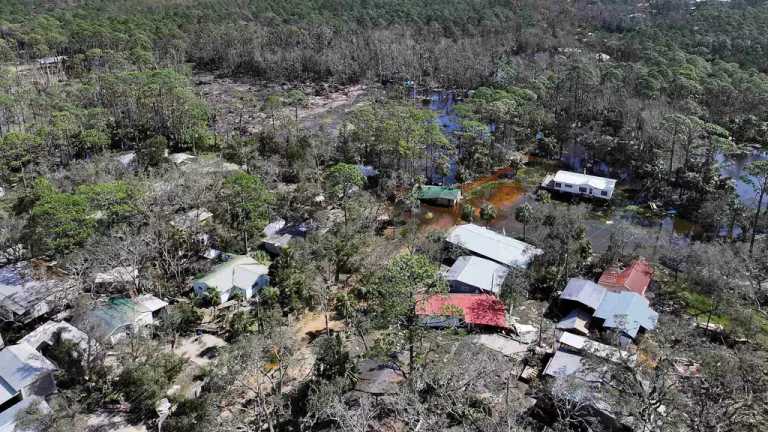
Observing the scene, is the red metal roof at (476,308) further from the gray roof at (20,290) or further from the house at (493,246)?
the gray roof at (20,290)

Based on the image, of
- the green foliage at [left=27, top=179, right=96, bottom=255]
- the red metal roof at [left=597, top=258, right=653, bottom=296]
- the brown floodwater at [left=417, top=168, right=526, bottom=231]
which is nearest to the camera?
the green foliage at [left=27, top=179, right=96, bottom=255]

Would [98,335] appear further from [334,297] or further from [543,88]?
[543,88]

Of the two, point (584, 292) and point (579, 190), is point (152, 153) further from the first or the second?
point (584, 292)

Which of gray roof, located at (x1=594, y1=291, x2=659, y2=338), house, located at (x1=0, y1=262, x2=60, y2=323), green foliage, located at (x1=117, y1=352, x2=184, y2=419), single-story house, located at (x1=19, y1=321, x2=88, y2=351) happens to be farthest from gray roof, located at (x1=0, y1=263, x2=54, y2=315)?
gray roof, located at (x1=594, y1=291, x2=659, y2=338)

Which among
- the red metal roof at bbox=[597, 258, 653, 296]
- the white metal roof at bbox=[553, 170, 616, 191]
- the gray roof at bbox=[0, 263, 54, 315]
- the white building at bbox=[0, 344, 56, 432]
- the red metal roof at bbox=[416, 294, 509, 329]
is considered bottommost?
the white metal roof at bbox=[553, 170, 616, 191]

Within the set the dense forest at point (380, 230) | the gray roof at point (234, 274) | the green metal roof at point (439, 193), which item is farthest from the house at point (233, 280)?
the green metal roof at point (439, 193)

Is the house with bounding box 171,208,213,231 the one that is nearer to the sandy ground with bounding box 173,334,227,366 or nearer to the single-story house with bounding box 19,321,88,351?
the sandy ground with bounding box 173,334,227,366
